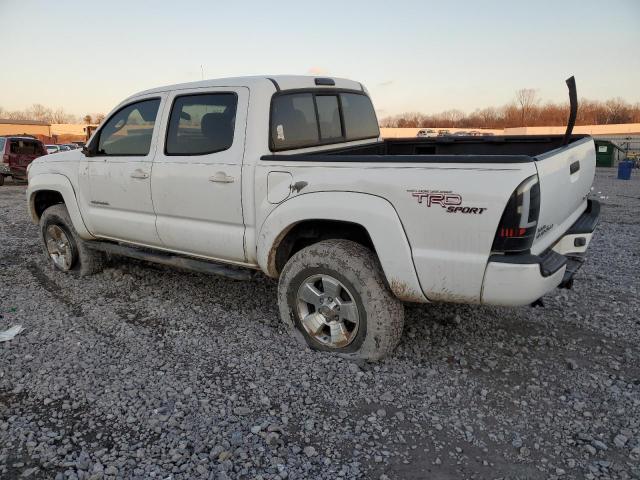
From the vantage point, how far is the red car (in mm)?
16359

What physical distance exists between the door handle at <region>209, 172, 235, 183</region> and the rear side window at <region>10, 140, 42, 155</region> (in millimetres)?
15912

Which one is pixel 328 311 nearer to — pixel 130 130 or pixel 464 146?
pixel 464 146

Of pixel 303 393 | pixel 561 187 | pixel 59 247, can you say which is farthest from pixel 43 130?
pixel 561 187

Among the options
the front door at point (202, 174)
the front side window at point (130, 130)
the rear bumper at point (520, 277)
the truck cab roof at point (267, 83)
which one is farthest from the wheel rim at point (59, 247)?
the rear bumper at point (520, 277)

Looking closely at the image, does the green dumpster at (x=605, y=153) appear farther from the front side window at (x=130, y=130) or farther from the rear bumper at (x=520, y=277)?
the front side window at (x=130, y=130)

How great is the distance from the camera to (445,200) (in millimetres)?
2830

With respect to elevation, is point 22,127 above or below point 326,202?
above

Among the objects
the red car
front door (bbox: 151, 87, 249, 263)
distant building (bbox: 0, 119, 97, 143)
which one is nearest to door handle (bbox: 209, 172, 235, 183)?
front door (bbox: 151, 87, 249, 263)

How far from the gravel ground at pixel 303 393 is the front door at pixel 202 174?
772 millimetres

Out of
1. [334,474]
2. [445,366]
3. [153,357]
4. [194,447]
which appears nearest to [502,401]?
[445,366]

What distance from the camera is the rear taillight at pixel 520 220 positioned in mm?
2670

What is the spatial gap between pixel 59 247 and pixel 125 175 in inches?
73.5

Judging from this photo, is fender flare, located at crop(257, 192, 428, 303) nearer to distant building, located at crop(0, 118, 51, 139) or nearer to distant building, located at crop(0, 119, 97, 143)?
distant building, located at crop(0, 119, 97, 143)

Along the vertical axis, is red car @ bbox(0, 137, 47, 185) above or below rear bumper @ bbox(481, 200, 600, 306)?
above
